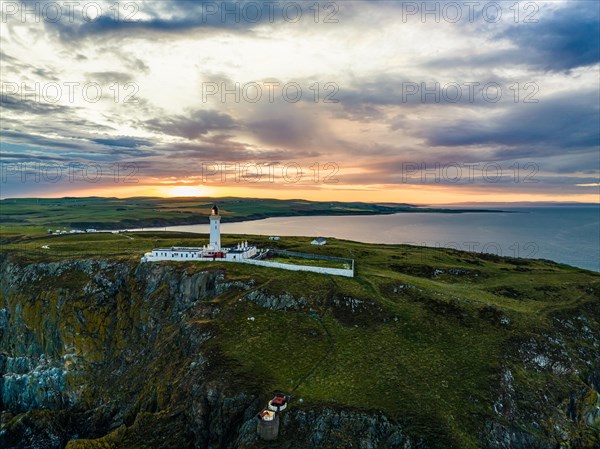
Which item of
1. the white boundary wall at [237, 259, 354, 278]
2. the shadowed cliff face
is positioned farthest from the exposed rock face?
the white boundary wall at [237, 259, 354, 278]

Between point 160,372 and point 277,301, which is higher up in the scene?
point 277,301

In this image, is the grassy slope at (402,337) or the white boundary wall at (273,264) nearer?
the grassy slope at (402,337)

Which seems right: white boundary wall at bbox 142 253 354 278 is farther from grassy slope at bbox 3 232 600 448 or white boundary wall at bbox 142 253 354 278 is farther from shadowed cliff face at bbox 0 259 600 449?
shadowed cliff face at bbox 0 259 600 449

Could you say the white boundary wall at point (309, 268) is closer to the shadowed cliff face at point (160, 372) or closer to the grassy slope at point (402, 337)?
the grassy slope at point (402, 337)

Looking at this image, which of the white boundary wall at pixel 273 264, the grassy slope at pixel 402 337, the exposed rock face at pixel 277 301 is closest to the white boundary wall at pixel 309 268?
the white boundary wall at pixel 273 264

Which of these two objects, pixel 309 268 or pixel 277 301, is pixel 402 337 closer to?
pixel 277 301

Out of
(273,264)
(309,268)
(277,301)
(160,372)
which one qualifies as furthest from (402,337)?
(160,372)
